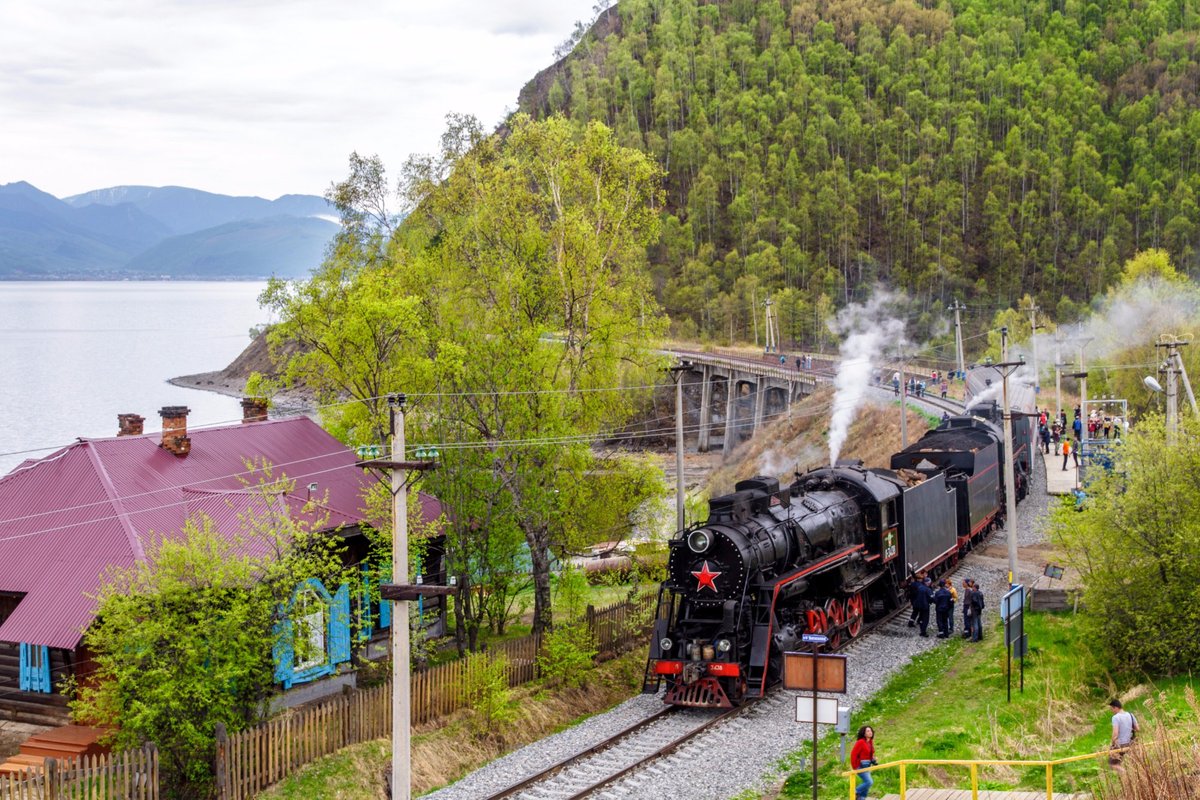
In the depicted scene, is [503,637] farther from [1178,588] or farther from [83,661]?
[1178,588]

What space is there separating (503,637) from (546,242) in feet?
36.3

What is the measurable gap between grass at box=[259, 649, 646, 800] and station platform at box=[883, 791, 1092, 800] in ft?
28.1

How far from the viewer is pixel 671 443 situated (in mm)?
95625

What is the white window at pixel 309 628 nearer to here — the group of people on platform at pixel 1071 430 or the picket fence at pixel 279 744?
the picket fence at pixel 279 744

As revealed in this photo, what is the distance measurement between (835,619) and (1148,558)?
22.4 ft

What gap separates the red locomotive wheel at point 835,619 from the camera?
2411 cm

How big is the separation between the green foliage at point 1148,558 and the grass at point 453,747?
10.8m

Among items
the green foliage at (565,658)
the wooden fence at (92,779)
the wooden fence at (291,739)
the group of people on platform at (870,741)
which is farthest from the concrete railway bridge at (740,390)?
the wooden fence at (92,779)


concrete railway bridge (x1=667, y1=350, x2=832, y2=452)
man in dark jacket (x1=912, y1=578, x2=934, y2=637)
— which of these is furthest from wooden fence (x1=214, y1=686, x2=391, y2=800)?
concrete railway bridge (x1=667, y1=350, x2=832, y2=452)

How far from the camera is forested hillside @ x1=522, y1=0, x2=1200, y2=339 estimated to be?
132 meters

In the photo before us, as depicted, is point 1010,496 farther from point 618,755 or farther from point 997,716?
point 618,755

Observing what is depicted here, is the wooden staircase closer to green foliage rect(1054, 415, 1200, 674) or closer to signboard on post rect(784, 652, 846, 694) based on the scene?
signboard on post rect(784, 652, 846, 694)

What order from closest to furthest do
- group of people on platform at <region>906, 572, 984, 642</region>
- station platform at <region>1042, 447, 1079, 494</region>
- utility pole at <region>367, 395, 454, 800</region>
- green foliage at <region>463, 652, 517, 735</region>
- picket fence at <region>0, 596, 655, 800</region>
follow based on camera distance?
1. utility pole at <region>367, 395, 454, 800</region>
2. picket fence at <region>0, 596, 655, 800</region>
3. green foliage at <region>463, 652, 517, 735</region>
4. group of people on platform at <region>906, 572, 984, 642</region>
5. station platform at <region>1042, 447, 1079, 494</region>

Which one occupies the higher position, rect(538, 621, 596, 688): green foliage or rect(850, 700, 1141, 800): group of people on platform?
rect(850, 700, 1141, 800): group of people on platform
